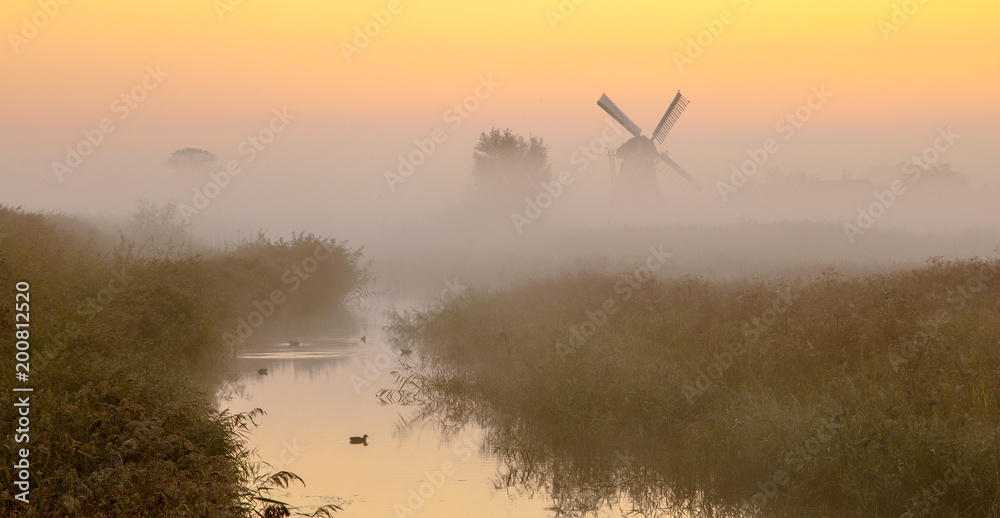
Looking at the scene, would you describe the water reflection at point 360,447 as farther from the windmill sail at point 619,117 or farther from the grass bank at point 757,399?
the windmill sail at point 619,117

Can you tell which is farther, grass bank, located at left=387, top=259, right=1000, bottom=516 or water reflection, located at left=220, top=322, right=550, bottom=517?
water reflection, located at left=220, top=322, right=550, bottom=517

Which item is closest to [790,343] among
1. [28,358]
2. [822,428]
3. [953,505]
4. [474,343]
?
[822,428]

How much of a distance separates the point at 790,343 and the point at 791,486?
382 cm

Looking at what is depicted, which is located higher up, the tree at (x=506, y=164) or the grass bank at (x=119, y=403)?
the tree at (x=506, y=164)

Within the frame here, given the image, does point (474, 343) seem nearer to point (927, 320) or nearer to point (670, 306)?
point (670, 306)

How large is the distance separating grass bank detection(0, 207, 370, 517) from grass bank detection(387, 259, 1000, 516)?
12.0 ft

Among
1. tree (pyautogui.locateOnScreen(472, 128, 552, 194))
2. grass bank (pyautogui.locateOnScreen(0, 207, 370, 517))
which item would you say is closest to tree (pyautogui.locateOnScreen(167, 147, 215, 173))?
tree (pyautogui.locateOnScreen(472, 128, 552, 194))

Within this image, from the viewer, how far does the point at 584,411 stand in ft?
36.8

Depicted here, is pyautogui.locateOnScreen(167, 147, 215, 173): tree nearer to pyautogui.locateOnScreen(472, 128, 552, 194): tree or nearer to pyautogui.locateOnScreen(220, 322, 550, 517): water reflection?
pyautogui.locateOnScreen(472, 128, 552, 194): tree

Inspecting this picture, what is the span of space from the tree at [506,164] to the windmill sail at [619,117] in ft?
37.3

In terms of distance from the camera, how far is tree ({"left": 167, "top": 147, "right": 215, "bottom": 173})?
107 metres

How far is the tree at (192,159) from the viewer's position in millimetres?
106688

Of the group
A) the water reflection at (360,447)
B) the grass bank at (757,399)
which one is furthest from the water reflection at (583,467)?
the water reflection at (360,447)

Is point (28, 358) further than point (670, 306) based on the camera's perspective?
No
